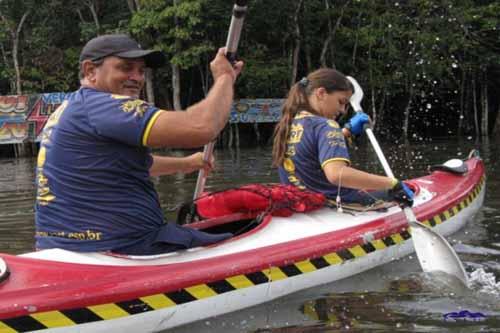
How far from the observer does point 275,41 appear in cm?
2378

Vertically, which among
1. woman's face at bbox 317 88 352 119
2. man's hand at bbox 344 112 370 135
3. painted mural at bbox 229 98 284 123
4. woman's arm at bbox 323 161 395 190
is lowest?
painted mural at bbox 229 98 284 123

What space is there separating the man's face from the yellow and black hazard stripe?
3.21ft

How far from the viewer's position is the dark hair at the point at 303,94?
4.69 m

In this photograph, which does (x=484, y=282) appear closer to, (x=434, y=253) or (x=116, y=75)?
(x=434, y=253)

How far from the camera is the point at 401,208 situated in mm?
4734

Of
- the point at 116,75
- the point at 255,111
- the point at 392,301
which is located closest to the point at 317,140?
the point at 392,301

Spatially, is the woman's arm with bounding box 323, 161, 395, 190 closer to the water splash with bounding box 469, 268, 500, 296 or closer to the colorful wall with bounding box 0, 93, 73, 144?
the water splash with bounding box 469, 268, 500, 296

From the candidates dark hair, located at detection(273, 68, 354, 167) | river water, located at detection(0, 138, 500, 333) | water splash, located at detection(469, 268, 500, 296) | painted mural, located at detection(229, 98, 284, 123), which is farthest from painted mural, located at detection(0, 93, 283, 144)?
water splash, located at detection(469, 268, 500, 296)

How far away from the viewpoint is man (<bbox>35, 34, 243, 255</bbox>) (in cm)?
290

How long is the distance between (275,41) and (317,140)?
19.7 metres

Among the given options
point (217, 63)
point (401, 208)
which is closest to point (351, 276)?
point (401, 208)

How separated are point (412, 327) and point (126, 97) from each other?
5.87 feet

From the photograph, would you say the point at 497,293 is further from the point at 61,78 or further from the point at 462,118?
the point at 462,118

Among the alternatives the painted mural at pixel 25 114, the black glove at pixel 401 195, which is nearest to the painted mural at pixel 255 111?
the painted mural at pixel 25 114
